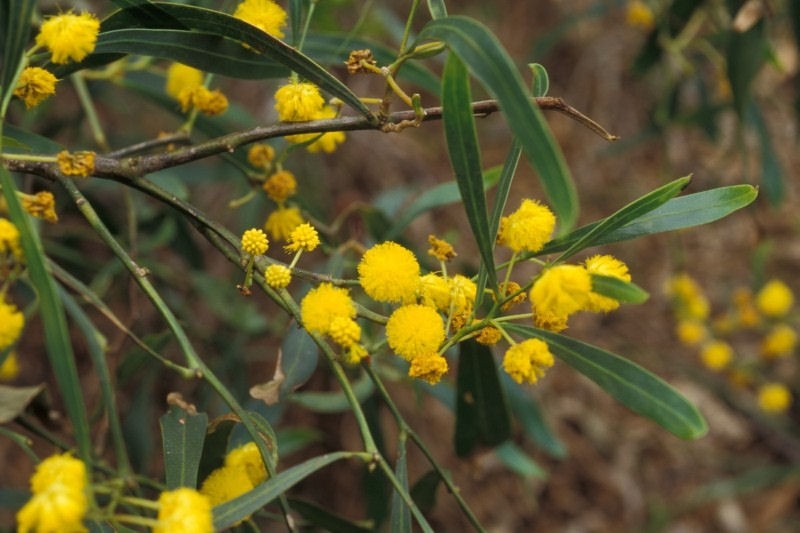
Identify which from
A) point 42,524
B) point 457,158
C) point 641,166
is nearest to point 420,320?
point 457,158

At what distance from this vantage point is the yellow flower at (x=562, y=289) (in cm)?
84

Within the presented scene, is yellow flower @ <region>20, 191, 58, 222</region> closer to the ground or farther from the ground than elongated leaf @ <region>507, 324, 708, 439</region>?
farther from the ground

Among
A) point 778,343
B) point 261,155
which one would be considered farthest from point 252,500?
point 778,343

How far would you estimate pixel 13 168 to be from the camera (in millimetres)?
1037

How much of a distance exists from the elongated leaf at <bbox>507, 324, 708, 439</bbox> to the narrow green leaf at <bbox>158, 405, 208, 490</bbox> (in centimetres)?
37

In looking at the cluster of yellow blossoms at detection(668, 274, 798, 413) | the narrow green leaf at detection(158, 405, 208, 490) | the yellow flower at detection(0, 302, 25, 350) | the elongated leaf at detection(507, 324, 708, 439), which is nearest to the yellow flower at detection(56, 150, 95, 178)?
the yellow flower at detection(0, 302, 25, 350)

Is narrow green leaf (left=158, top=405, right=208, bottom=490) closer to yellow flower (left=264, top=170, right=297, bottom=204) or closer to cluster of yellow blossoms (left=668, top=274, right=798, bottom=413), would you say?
yellow flower (left=264, top=170, right=297, bottom=204)

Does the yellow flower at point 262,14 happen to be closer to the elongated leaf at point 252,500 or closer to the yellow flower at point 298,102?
the yellow flower at point 298,102

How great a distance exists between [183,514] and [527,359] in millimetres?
378

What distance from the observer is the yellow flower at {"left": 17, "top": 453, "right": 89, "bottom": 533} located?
2.35ft

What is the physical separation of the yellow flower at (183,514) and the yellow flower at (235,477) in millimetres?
245

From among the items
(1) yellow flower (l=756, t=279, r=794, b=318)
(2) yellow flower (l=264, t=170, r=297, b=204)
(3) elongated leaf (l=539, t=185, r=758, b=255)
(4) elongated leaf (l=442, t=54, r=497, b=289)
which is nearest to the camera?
(4) elongated leaf (l=442, t=54, r=497, b=289)

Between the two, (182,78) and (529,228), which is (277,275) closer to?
(529,228)

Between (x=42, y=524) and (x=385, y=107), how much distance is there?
0.55 m
